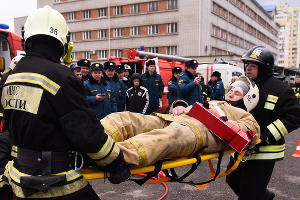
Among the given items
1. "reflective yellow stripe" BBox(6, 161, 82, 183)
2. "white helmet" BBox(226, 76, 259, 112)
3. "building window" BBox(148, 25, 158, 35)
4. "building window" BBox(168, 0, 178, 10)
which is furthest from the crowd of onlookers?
"building window" BBox(148, 25, 158, 35)

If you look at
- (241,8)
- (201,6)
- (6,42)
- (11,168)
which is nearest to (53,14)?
(11,168)

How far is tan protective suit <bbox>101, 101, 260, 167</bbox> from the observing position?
203 cm

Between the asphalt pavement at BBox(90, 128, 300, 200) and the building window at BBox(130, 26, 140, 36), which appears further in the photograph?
the building window at BBox(130, 26, 140, 36)

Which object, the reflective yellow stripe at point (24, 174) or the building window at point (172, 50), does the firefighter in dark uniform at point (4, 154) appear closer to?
the reflective yellow stripe at point (24, 174)

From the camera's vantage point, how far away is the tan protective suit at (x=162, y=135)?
2.03 metres

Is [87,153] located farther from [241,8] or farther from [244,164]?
[241,8]

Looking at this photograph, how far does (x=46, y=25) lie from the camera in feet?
5.80

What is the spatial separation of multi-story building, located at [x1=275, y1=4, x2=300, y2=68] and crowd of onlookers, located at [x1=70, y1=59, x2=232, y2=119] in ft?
361

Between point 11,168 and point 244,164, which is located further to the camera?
point 244,164

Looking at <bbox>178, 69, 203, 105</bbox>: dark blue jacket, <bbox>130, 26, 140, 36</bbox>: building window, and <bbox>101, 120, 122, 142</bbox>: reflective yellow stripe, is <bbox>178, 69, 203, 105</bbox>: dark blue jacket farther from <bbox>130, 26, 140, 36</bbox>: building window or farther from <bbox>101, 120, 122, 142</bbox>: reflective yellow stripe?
<bbox>130, 26, 140, 36</bbox>: building window

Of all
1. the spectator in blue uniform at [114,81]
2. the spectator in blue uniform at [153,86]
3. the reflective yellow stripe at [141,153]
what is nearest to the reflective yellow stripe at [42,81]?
the reflective yellow stripe at [141,153]

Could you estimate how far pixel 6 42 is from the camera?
712 cm

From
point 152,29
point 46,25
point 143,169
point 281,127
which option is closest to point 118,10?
point 152,29

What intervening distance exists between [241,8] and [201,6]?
49.4ft
